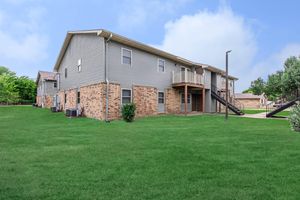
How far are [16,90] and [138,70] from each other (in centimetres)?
3336

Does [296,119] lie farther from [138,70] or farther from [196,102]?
[196,102]

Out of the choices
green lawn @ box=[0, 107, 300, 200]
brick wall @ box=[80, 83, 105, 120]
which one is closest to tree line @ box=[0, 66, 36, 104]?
A: brick wall @ box=[80, 83, 105, 120]

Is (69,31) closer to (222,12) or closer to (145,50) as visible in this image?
(145,50)

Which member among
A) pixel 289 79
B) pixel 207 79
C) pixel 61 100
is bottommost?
pixel 61 100

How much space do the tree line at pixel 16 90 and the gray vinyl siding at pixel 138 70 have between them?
30.4m

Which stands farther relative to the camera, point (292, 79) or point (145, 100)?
point (292, 79)

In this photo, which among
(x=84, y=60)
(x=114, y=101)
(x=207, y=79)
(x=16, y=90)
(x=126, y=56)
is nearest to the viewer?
(x=114, y=101)

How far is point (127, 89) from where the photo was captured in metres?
16.5

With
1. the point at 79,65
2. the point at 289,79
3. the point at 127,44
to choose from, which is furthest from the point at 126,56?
the point at 289,79

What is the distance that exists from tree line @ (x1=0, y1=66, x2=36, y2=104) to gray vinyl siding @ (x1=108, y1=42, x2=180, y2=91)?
30.4 metres

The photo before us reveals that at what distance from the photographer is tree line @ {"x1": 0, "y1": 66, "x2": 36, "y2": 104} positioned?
127 feet

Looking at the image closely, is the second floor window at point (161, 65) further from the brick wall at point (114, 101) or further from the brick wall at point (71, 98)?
the brick wall at point (71, 98)

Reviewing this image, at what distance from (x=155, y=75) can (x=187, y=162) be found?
13883mm

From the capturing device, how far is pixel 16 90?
41.9 meters
